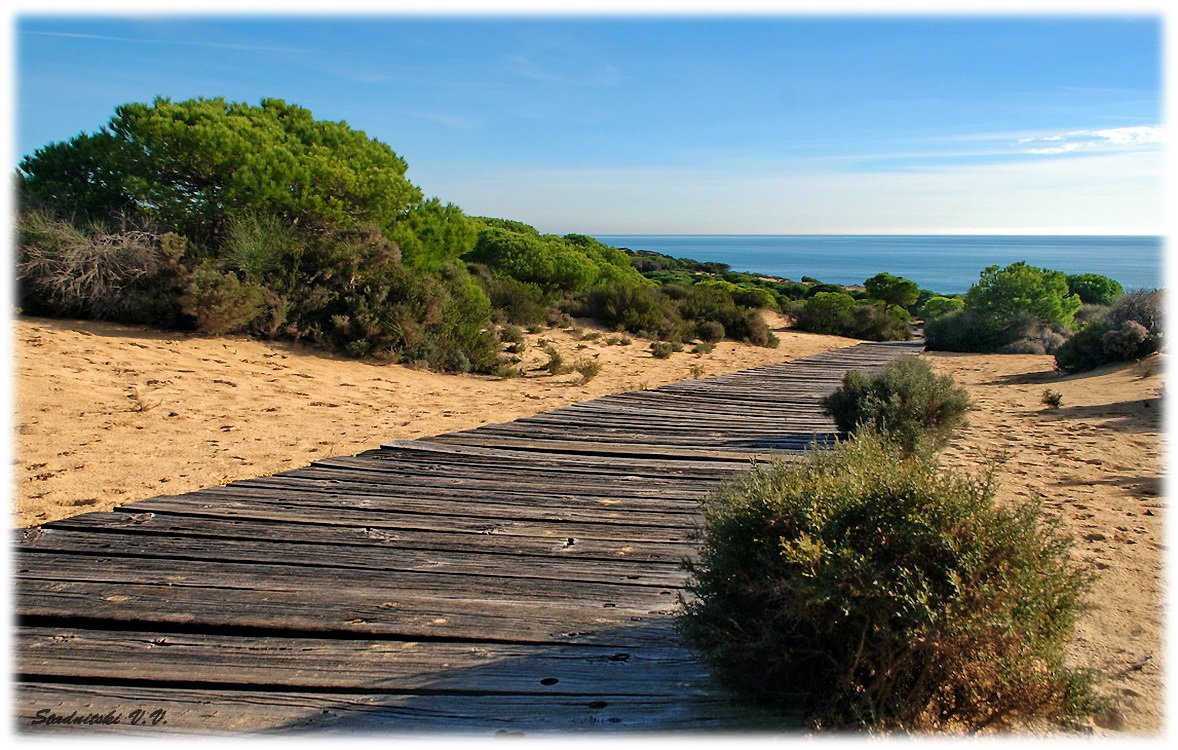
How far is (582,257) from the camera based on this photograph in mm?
22938

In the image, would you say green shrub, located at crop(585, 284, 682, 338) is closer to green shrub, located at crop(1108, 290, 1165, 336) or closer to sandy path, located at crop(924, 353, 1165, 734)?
sandy path, located at crop(924, 353, 1165, 734)

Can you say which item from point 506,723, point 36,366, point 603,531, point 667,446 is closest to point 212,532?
point 603,531

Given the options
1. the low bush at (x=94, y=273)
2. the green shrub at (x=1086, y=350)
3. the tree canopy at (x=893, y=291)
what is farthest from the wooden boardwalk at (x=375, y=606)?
the tree canopy at (x=893, y=291)

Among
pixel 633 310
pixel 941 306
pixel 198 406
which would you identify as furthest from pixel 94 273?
pixel 941 306

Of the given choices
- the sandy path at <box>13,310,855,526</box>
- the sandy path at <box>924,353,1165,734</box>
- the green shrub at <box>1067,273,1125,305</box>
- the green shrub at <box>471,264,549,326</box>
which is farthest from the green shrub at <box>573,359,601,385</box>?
the green shrub at <box>1067,273,1125,305</box>

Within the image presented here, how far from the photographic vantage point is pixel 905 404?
6.67 metres

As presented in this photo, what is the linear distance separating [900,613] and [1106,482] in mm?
4943

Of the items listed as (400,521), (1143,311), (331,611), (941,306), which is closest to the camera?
(331,611)

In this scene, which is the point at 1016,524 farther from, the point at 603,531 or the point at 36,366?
the point at 36,366

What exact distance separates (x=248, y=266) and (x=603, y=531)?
957 centimetres

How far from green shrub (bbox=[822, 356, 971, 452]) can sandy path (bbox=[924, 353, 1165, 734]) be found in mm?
306

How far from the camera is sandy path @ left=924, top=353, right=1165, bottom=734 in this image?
10.1 feet

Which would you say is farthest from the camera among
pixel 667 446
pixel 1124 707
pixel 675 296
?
pixel 675 296

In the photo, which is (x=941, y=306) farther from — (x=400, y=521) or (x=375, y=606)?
(x=375, y=606)
